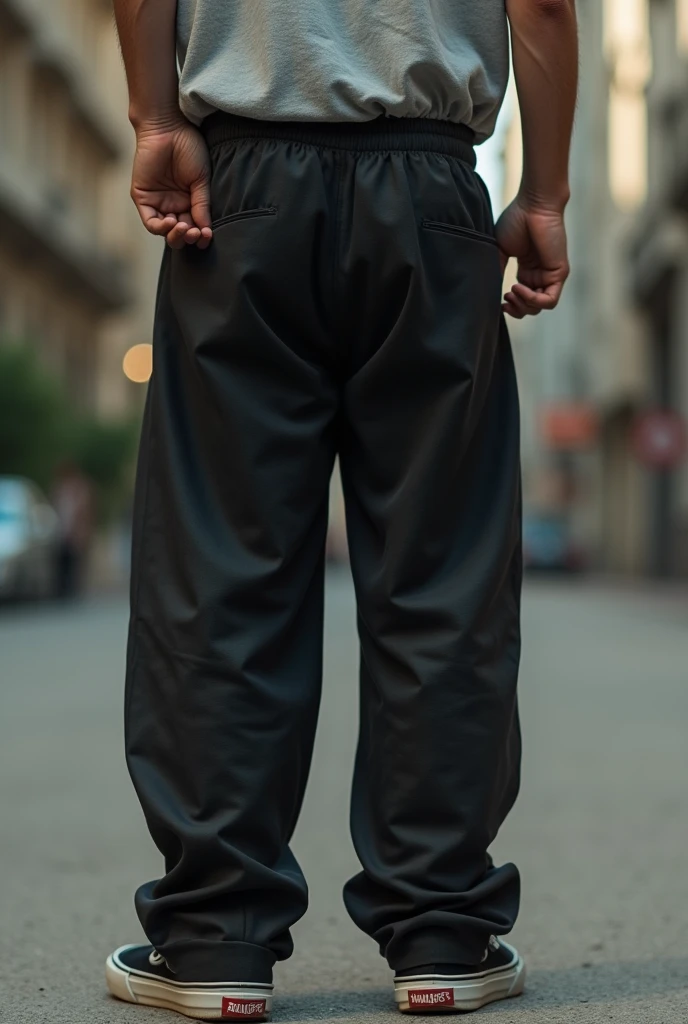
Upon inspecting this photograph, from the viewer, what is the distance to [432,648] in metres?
2.36

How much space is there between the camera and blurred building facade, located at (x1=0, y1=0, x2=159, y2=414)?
3059 cm

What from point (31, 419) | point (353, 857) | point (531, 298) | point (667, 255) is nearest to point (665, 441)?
point (667, 255)

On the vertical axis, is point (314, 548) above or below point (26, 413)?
above

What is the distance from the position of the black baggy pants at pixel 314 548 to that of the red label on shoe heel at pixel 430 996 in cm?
4

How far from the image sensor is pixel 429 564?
7.88 ft

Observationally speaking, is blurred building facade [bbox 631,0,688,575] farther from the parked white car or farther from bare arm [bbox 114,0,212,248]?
bare arm [bbox 114,0,212,248]

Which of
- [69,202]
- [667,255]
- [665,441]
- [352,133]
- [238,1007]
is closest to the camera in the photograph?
[238,1007]

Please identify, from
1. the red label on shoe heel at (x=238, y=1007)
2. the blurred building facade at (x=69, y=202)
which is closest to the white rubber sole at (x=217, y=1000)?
the red label on shoe heel at (x=238, y=1007)

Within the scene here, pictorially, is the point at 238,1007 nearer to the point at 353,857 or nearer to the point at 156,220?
the point at 156,220

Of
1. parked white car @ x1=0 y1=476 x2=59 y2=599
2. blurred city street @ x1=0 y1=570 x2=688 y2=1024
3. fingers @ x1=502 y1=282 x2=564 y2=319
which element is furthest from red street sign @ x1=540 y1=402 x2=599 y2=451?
fingers @ x1=502 y1=282 x2=564 y2=319

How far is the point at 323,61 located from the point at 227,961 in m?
1.22

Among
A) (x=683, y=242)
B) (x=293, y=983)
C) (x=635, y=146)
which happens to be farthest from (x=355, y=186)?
(x=635, y=146)

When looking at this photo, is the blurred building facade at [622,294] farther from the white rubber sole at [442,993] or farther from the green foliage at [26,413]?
the white rubber sole at [442,993]

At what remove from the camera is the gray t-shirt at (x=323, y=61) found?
2.36m
